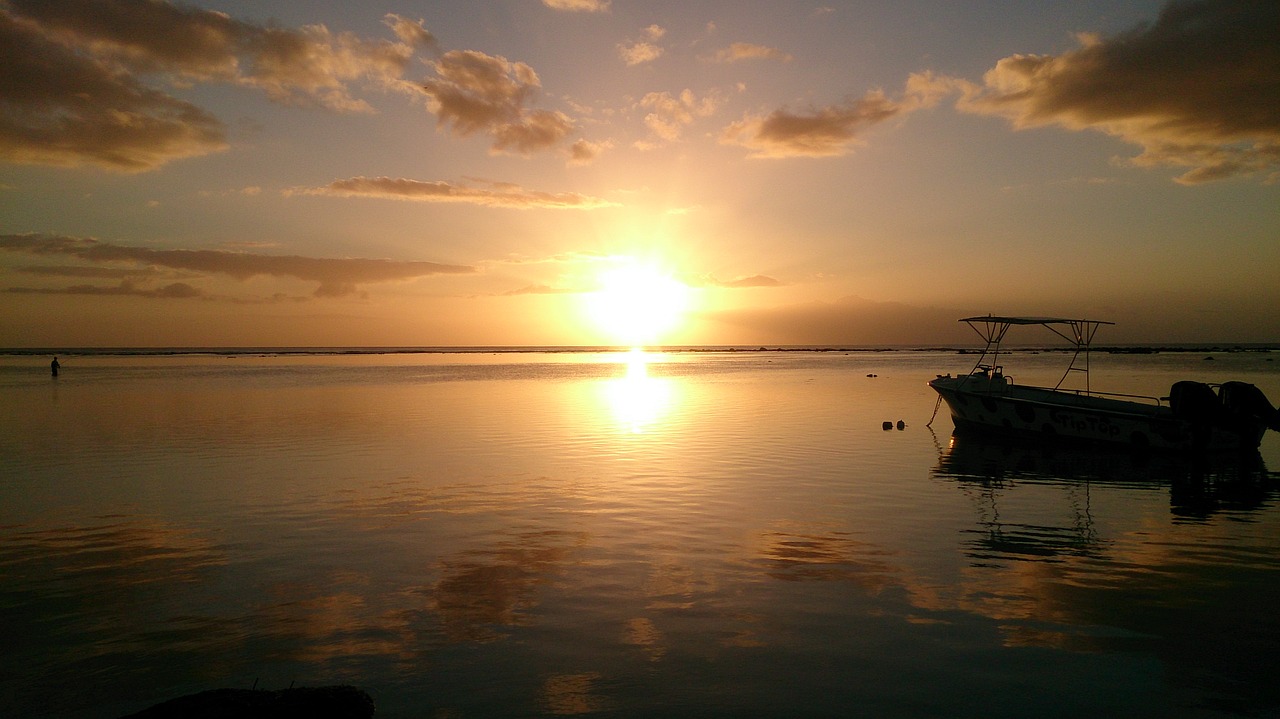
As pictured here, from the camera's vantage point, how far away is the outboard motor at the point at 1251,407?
81.4ft

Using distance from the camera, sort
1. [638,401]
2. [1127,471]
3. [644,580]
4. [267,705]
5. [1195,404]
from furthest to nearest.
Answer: [638,401]
[1195,404]
[1127,471]
[644,580]
[267,705]

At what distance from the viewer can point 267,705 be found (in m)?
6.57

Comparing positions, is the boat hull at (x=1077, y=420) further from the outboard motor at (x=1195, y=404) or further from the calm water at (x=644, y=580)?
the calm water at (x=644, y=580)

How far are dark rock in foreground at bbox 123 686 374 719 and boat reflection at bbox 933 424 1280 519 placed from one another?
1769 cm

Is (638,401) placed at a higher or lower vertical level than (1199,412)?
lower

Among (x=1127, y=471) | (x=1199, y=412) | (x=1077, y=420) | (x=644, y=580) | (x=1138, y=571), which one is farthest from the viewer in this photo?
(x=1077, y=420)

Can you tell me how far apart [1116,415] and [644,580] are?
23.2 m

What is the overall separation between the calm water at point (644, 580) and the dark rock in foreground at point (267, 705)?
64 cm

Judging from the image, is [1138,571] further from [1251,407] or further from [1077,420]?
[1251,407]

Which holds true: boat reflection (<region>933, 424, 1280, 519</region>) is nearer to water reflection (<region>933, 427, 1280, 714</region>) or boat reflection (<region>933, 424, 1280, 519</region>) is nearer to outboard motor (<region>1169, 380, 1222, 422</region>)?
water reflection (<region>933, 427, 1280, 714</region>)

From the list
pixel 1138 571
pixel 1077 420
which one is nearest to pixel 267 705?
pixel 1138 571

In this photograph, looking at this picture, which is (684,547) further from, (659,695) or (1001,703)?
(1001,703)

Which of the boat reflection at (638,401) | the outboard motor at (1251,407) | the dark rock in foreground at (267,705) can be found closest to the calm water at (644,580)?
the dark rock in foreground at (267,705)

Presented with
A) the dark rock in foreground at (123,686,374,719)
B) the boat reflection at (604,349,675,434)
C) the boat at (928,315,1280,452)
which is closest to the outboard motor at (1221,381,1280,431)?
the boat at (928,315,1280,452)
